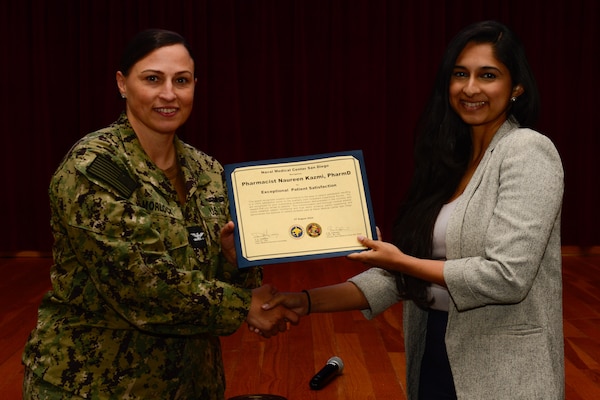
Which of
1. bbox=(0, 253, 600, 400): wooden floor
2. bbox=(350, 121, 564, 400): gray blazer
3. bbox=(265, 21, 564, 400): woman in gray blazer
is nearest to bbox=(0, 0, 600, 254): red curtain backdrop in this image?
bbox=(0, 253, 600, 400): wooden floor

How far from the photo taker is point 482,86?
2.08 m

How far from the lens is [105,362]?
201 cm

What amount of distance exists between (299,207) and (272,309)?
0.38 meters

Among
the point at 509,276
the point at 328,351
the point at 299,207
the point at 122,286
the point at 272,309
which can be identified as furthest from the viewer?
the point at 328,351

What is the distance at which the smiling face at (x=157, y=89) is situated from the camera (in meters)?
2.14

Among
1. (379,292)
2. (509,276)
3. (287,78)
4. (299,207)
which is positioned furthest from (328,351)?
(287,78)

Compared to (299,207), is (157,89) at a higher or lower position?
higher

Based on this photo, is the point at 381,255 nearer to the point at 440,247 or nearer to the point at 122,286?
the point at 440,247

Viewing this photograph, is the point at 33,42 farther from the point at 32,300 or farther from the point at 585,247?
the point at 585,247

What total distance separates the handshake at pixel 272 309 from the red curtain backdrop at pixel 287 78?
4.93 m

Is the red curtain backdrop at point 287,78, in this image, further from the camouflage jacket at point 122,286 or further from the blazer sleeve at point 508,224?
the blazer sleeve at point 508,224

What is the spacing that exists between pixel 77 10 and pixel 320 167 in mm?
5649

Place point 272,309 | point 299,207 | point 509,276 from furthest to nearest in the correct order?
point 272,309
point 299,207
point 509,276

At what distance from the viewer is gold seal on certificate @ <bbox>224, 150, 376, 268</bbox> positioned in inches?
86.0
